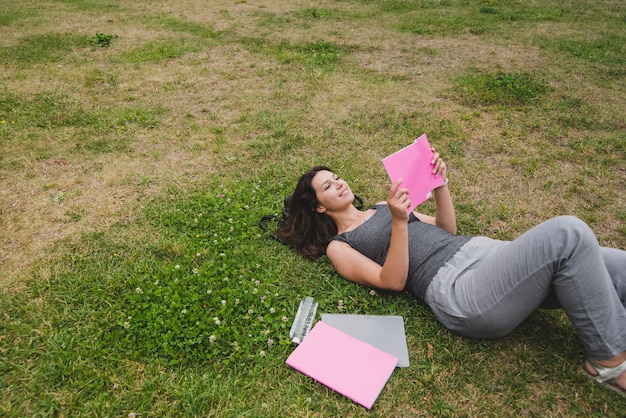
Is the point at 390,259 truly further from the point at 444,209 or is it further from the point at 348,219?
the point at 444,209

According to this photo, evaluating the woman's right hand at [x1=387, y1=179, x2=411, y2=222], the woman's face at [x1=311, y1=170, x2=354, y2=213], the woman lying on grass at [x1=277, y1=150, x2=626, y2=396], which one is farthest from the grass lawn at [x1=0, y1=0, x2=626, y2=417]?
the woman's right hand at [x1=387, y1=179, x2=411, y2=222]

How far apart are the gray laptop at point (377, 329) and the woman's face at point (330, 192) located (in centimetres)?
76

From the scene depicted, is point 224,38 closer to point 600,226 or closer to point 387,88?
point 387,88

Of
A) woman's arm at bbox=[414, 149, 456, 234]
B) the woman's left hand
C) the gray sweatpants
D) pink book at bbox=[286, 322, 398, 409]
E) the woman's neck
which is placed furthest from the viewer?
the woman's neck

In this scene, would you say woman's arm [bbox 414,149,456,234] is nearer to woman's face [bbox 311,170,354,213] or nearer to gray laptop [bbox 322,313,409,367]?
woman's face [bbox 311,170,354,213]

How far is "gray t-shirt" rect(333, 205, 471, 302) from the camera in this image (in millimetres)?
2676

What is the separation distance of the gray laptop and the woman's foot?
99 centimetres

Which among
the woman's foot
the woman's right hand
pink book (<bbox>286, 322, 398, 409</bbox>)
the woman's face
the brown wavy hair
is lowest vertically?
pink book (<bbox>286, 322, 398, 409</bbox>)

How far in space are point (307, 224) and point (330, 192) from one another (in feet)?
1.15

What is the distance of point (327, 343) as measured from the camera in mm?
2637

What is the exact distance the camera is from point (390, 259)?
2.54 metres

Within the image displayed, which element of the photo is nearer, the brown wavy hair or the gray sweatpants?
the gray sweatpants

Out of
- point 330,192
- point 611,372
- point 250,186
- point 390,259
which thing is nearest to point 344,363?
point 390,259

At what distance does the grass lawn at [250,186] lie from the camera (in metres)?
2.41
